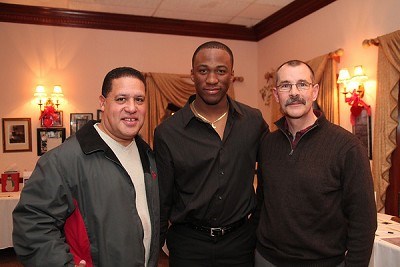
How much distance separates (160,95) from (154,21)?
1229 millimetres

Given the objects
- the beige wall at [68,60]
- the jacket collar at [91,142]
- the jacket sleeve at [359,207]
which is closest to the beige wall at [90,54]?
the beige wall at [68,60]

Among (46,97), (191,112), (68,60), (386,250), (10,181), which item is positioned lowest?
(386,250)

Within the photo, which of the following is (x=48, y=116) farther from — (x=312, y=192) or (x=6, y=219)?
(x=312, y=192)

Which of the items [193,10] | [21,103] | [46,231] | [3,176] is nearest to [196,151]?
[46,231]

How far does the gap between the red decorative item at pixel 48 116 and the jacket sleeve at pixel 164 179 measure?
394 cm

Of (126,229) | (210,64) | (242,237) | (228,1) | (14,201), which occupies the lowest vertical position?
(14,201)

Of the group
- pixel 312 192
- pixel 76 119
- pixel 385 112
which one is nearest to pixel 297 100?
pixel 312 192

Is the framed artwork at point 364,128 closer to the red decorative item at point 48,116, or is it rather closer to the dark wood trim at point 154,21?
the dark wood trim at point 154,21

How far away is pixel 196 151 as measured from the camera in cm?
196

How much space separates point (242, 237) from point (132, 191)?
743 millimetres

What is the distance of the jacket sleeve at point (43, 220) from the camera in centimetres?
136

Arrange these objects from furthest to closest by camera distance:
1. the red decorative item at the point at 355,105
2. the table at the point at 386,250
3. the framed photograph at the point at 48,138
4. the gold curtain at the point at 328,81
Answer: the framed photograph at the point at 48,138
the gold curtain at the point at 328,81
the red decorative item at the point at 355,105
the table at the point at 386,250

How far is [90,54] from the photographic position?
5695 millimetres

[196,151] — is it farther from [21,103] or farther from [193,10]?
[21,103]
